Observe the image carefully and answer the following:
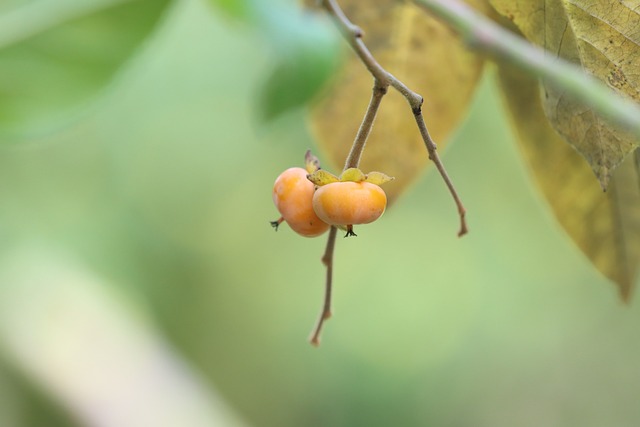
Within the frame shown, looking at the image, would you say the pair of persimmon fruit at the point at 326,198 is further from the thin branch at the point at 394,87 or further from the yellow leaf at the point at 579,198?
the yellow leaf at the point at 579,198

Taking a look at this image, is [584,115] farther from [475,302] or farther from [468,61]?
[475,302]

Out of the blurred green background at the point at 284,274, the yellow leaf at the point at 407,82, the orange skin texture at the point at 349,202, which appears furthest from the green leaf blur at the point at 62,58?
the blurred green background at the point at 284,274

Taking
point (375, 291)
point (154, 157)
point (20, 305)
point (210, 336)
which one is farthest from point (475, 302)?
point (20, 305)

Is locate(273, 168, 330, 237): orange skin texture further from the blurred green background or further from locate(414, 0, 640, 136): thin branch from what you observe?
the blurred green background

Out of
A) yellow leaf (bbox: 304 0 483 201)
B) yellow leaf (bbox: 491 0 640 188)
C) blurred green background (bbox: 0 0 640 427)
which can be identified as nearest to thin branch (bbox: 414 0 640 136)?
yellow leaf (bbox: 491 0 640 188)

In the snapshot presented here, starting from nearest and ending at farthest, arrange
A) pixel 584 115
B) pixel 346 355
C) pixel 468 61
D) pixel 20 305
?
1. pixel 584 115
2. pixel 468 61
3. pixel 20 305
4. pixel 346 355

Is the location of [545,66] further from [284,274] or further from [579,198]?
[284,274]
